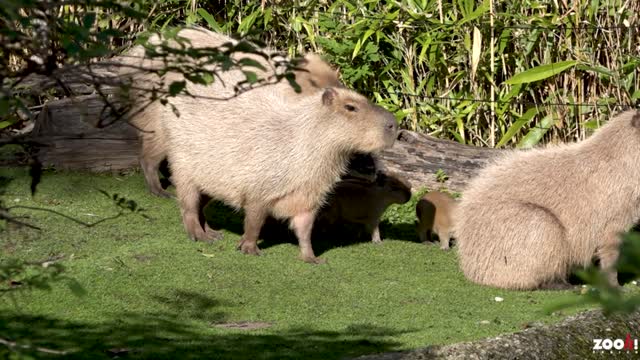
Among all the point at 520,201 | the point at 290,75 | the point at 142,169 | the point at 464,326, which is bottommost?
the point at 142,169

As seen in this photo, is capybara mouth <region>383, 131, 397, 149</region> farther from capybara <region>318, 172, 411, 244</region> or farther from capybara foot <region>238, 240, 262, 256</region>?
capybara foot <region>238, 240, 262, 256</region>

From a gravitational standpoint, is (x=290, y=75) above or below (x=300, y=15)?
above

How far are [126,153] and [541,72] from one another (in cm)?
345

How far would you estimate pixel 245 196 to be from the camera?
7.32 m

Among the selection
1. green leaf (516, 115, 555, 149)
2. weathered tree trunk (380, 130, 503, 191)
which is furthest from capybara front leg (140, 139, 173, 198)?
green leaf (516, 115, 555, 149)

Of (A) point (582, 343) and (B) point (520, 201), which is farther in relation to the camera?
(B) point (520, 201)

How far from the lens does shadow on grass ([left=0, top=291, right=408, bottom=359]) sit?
5.04 metres

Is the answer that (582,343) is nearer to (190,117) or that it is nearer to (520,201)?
(520,201)

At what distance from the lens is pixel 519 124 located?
8969mm

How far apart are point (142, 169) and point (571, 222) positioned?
360 cm

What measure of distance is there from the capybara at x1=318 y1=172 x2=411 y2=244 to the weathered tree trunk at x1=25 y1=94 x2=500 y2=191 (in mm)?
612

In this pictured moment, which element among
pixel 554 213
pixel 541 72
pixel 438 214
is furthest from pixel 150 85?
pixel 541 72

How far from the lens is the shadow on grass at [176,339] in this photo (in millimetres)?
5043

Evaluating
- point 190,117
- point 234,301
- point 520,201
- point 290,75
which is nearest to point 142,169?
point 190,117
